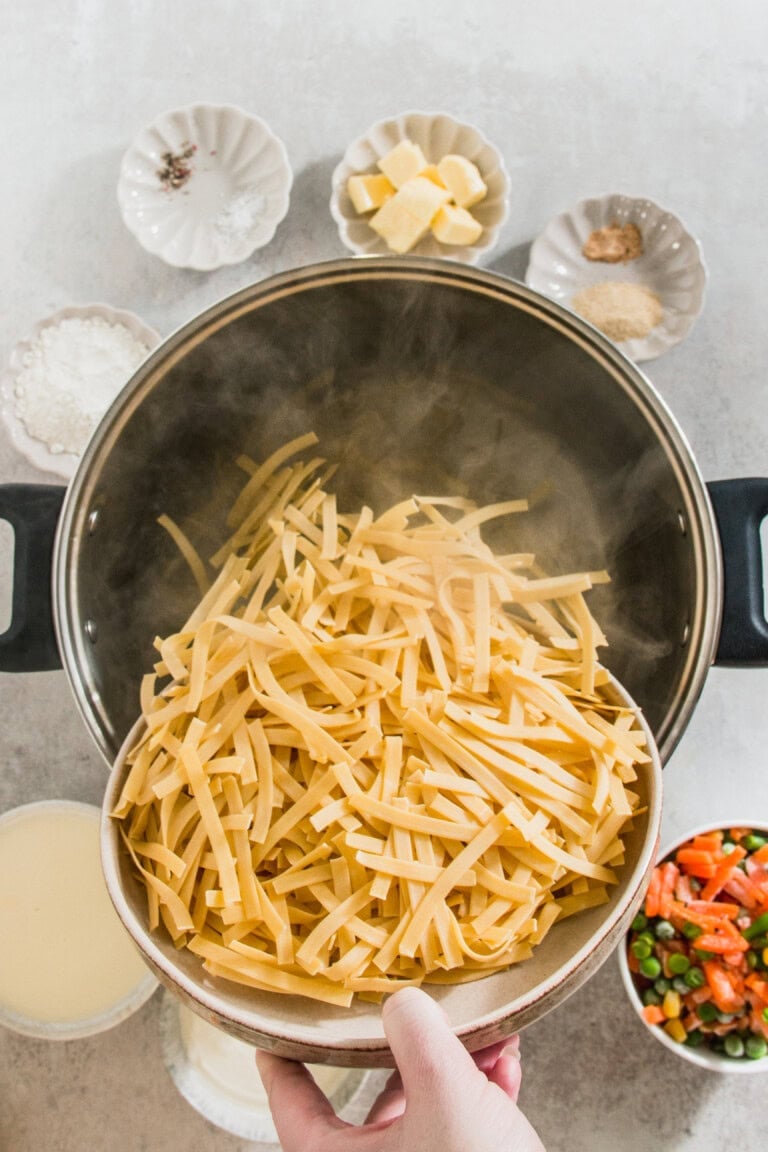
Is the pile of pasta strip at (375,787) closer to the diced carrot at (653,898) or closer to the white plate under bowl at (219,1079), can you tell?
the diced carrot at (653,898)

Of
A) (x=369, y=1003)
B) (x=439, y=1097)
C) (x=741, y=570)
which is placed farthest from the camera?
(x=741, y=570)

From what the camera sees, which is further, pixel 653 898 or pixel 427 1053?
pixel 653 898

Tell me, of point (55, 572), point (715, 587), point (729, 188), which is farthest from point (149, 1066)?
point (729, 188)

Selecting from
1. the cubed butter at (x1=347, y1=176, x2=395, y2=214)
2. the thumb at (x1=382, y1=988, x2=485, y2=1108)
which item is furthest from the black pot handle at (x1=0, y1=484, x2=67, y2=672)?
the cubed butter at (x1=347, y1=176, x2=395, y2=214)

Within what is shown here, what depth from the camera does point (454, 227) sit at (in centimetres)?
114

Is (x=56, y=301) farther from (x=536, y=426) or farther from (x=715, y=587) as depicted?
(x=715, y=587)

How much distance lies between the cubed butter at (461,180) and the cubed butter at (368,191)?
7cm

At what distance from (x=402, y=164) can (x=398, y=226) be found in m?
0.08

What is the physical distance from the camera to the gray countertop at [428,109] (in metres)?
1.16

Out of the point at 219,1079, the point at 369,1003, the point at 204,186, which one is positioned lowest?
the point at 219,1079

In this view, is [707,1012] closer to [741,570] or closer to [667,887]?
[667,887]

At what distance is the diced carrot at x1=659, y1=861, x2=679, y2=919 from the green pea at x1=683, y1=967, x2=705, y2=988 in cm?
7

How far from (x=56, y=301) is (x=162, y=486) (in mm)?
456

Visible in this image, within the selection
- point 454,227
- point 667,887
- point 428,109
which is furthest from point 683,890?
point 428,109
